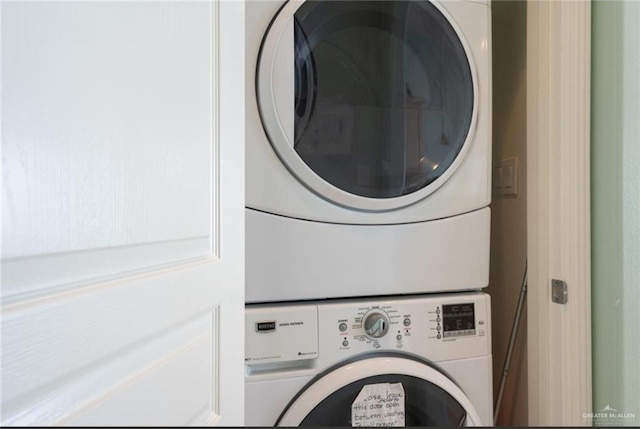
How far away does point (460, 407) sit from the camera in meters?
0.94

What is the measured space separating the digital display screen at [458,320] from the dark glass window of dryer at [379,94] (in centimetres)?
29

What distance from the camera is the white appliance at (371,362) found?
0.85m

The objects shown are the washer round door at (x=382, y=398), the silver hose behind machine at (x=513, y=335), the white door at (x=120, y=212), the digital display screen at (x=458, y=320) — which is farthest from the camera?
the silver hose behind machine at (x=513, y=335)

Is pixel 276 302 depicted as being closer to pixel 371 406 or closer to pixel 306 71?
pixel 371 406

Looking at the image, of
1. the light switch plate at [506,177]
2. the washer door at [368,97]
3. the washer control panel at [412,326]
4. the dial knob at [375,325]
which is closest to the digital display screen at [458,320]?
the washer control panel at [412,326]

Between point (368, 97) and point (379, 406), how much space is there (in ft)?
2.19

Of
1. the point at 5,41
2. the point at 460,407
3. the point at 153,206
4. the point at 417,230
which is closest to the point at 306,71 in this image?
the point at 417,230

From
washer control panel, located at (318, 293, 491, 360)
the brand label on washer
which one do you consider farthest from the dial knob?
the brand label on washer

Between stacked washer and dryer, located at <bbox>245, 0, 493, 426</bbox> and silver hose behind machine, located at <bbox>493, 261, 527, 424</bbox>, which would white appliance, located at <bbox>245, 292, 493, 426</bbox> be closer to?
stacked washer and dryer, located at <bbox>245, 0, 493, 426</bbox>

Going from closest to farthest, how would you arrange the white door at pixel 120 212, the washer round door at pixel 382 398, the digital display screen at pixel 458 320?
1. the white door at pixel 120 212
2. the washer round door at pixel 382 398
3. the digital display screen at pixel 458 320

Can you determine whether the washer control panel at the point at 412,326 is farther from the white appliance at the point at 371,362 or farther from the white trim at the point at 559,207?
the white trim at the point at 559,207
